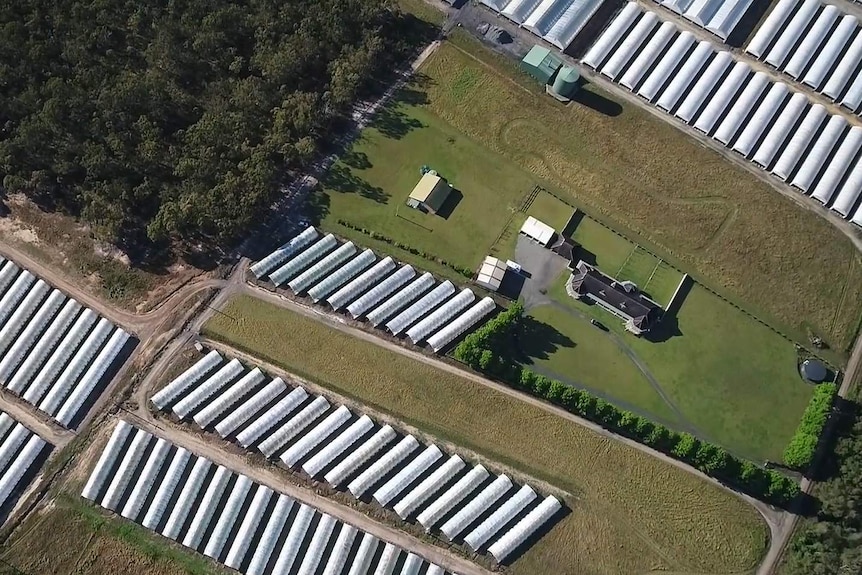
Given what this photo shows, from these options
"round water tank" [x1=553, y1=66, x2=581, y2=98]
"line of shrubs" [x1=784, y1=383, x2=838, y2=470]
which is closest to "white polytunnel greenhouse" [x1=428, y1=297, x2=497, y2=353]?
"round water tank" [x1=553, y1=66, x2=581, y2=98]

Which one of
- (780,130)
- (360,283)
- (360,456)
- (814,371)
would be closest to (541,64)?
(780,130)

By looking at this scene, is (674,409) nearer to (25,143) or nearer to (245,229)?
(245,229)

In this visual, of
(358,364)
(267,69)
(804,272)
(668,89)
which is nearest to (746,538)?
(804,272)

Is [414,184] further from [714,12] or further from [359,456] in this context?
[714,12]

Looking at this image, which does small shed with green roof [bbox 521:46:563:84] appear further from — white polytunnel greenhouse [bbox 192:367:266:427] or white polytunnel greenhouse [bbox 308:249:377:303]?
white polytunnel greenhouse [bbox 192:367:266:427]

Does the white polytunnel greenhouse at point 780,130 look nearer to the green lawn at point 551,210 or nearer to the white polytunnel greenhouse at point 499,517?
the green lawn at point 551,210

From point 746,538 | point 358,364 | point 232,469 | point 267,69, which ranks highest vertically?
point 267,69

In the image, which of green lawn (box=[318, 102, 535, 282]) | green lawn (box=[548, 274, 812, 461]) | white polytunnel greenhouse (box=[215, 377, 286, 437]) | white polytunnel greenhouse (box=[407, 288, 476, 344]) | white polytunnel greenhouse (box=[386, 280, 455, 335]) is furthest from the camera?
green lawn (box=[318, 102, 535, 282])
